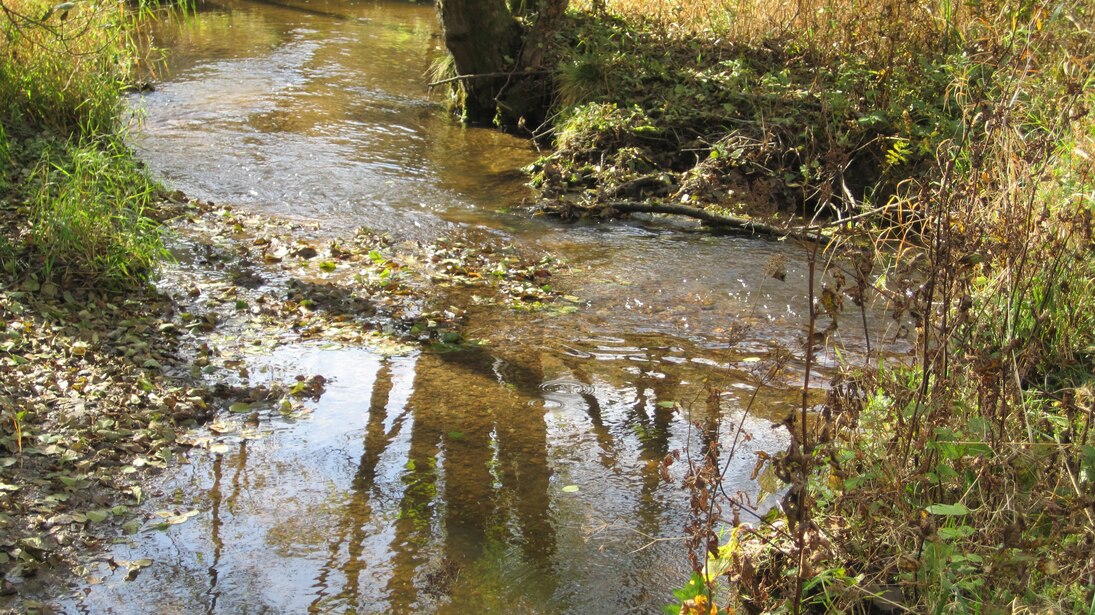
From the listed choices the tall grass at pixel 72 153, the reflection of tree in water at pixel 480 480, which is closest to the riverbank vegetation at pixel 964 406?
the reflection of tree in water at pixel 480 480

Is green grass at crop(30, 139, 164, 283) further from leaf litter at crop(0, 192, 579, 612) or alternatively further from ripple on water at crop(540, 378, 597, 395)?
ripple on water at crop(540, 378, 597, 395)

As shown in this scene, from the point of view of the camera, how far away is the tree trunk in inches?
474

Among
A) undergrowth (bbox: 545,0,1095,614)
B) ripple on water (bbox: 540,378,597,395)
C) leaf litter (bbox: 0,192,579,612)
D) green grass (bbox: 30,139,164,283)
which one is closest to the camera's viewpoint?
undergrowth (bbox: 545,0,1095,614)

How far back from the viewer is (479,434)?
5.27 meters

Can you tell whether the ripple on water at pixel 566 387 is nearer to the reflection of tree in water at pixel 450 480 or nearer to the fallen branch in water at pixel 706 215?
the reflection of tree in water at pixel 450 480

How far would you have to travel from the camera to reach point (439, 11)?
1230 cm

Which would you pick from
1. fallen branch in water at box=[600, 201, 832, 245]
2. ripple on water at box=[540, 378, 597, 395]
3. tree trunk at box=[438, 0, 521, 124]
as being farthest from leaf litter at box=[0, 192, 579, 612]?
tree trunk at box=[438, 0, 521, 124]

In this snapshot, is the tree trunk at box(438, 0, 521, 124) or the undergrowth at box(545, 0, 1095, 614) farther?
the tree trunk at box(438, 0, 521, 124)

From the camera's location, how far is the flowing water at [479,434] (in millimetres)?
4008

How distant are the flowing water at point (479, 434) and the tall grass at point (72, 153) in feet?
3.84

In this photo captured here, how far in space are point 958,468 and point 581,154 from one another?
733 cm

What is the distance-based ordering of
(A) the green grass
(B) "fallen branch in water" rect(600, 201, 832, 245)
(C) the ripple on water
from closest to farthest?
A: (C) the ripple on water → (A) the green grass → (B) "fallen branch in water" rect(600, 201, 832, 245)

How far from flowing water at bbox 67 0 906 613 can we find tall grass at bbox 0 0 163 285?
1170 mm

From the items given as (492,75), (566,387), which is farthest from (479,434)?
(492,75)
